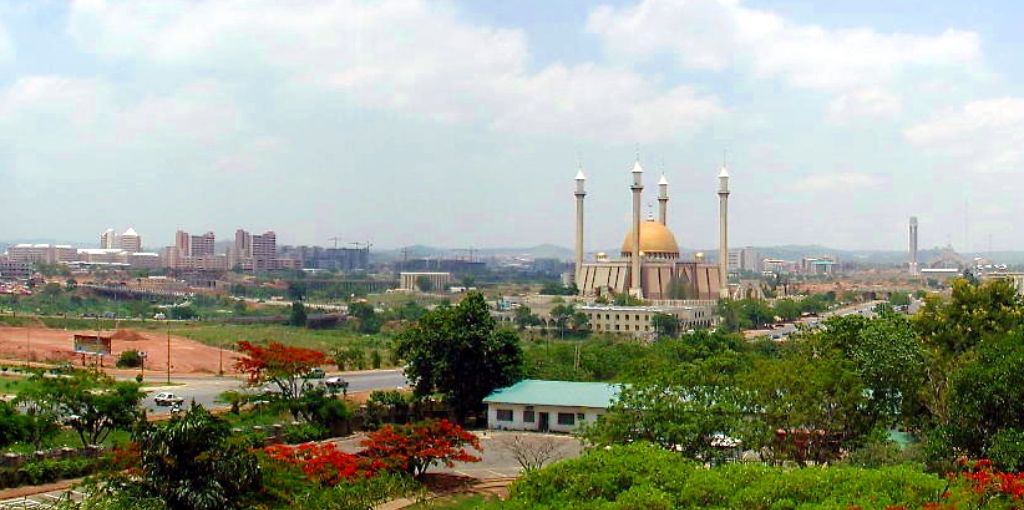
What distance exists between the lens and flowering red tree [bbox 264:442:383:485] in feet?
66.3

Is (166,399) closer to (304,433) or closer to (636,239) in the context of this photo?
(304,433)

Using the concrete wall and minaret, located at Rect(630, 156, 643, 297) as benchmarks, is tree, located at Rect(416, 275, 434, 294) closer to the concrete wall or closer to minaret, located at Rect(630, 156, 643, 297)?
minaret, located at Rect(630, 156, 643, 297)

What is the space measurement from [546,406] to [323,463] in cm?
1466

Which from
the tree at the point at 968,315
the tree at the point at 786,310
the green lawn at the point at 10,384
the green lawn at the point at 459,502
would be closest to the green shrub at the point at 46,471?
the green lawn at the point at 459,502

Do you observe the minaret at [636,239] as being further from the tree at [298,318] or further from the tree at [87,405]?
the tree at [87,405]

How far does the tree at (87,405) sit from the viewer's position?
87.0ft

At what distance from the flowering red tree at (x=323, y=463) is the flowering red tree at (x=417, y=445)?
256cm

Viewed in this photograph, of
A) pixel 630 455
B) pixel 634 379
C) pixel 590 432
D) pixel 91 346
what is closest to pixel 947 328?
pixel 634 379

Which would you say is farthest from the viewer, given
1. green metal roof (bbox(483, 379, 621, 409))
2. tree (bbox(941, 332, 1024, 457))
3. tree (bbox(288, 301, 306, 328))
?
tree (bbox(288, 301, 306, 328))

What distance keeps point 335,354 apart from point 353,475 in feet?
117

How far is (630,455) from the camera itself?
702 inches

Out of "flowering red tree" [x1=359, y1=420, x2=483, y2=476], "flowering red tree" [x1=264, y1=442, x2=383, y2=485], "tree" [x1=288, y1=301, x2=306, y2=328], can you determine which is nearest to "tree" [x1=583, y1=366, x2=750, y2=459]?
"flowering red tree" [x1=359, y1=420, x2=483, y2=476]

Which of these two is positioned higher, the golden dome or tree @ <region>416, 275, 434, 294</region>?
the golden dome

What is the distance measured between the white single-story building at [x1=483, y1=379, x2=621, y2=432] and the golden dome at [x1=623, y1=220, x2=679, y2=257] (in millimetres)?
60933
